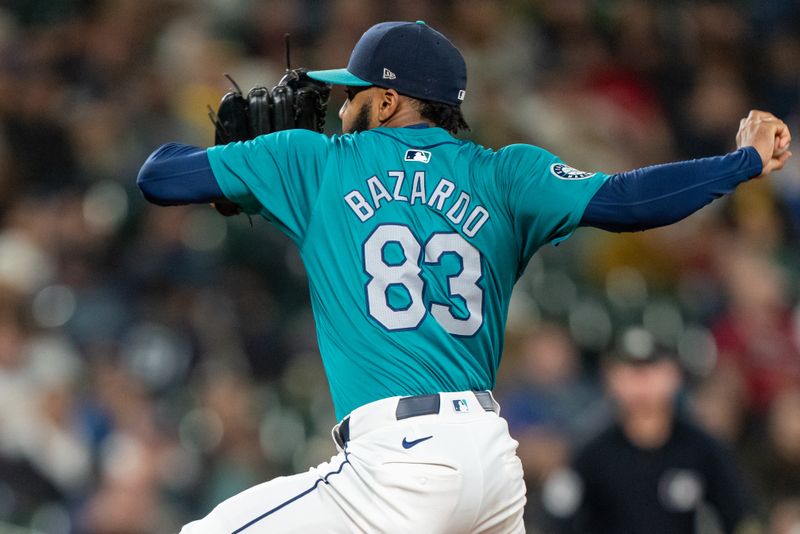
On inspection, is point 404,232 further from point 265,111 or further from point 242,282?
point 242,282

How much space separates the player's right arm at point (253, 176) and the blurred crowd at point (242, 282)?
9.14ft

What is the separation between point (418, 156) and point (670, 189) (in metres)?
0.68

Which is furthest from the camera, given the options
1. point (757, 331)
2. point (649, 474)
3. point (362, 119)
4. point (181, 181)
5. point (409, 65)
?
point (757, 331)

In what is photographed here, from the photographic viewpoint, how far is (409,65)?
3.91 metres

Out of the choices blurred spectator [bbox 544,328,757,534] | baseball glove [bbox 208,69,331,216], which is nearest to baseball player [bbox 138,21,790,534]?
baseball glove [bbox 208,69,331,216]

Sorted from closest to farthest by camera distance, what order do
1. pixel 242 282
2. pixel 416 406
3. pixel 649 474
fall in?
1. pixel 416 406
2. pixel 649 474
3. pixel 242 282

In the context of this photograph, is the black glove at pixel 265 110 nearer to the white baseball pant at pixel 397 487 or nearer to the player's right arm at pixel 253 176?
the player's right arm at pixel 253 176

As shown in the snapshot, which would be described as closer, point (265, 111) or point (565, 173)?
point (565, 173)

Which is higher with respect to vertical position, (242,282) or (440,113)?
(440,113)

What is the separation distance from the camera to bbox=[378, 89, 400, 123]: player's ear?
3961 mm

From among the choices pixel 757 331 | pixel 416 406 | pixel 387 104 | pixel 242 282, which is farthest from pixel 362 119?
pixel 757 331

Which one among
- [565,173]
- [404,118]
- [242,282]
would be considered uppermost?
[404,118]

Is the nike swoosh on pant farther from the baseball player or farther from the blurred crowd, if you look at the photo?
the blurred crowd

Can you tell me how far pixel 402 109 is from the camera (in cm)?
Result: 397
